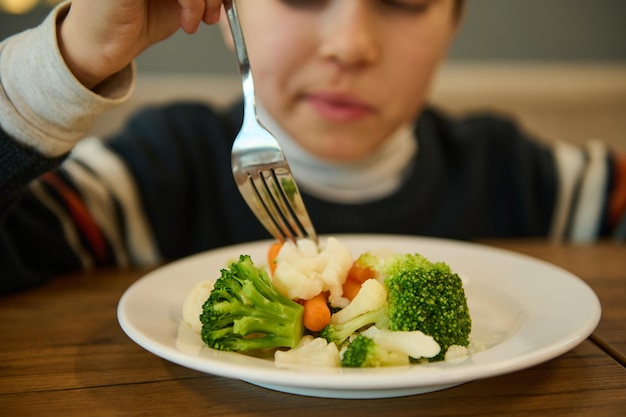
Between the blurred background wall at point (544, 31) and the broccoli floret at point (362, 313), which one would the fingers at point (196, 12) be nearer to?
the broccoli floret at point (362, 313)

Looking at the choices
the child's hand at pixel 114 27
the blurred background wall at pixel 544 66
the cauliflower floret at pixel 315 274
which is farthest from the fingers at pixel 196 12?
the blurred background wall at pixel 544 66

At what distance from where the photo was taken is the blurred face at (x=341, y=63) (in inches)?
43.0

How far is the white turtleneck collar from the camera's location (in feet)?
4.74

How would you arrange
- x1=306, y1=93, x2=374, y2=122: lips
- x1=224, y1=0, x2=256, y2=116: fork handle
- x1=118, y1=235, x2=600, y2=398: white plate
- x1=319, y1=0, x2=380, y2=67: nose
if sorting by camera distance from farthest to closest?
1. x1=306, y1=93, x2=374, y2=122: lips
2. x1=319, y1=0, x2=380, y2=67: nose
3. x1=224, y1=0, x2=256, y2=116: fork handle
4. x1=118, y1=235, x2=600, y2=398: white plate

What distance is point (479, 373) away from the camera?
1.53 feet

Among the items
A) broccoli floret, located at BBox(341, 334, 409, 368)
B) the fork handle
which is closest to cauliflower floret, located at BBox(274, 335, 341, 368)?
broccoli floret, located at BBox(341, 334, 409, 368)

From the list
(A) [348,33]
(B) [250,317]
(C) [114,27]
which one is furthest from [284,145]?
(B) [250,317]

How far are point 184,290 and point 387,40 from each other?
0.66 meters

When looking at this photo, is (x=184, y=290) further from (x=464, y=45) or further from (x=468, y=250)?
(x=464, y=45)

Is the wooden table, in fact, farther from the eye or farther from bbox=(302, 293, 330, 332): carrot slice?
the eye

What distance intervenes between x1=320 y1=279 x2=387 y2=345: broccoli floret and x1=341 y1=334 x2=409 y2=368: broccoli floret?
0.06m

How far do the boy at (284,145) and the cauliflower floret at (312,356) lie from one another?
Result: 43 centimetres

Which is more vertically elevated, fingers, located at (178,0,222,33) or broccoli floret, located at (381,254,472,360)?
fingers, located at (178,0,222,33)

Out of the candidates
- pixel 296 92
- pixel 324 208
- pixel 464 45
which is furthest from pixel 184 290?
pixel 464 45
